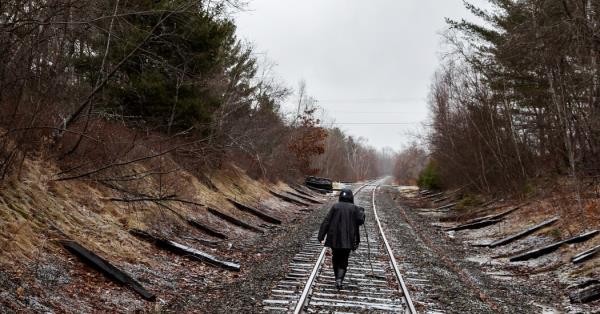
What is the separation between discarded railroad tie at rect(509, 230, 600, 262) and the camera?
12492 millimetres

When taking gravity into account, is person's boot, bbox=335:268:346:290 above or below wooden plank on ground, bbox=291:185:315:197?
below

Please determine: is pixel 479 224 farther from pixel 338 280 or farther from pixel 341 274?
pixel 338 280

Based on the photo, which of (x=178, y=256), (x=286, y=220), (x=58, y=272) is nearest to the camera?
(x=58, y=272)

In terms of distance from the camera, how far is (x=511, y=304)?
888 cm

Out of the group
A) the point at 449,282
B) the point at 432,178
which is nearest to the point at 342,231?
the point at 449,282

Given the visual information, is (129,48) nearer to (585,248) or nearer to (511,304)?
(511,304)

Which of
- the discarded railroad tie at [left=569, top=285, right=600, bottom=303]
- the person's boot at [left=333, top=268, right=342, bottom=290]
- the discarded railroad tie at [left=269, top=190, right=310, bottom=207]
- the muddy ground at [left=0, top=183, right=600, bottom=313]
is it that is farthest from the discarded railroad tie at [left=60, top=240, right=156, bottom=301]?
the discarded railroad tie at [left=269, top=190, right=310, bottom=207]

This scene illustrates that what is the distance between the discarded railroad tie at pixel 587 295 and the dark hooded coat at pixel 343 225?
3939 mm

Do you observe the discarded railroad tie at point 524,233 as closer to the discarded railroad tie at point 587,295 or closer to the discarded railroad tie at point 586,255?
the discarded railroad tie at point 586,255

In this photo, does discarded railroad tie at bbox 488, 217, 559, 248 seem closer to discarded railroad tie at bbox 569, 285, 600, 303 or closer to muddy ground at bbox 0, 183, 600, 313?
muddy ground at bbox 0, 183, 600, 313

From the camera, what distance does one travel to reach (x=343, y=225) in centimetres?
968

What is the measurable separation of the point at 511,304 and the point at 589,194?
30.6ft

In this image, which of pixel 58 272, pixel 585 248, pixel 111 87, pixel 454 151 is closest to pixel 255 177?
pixel 454 151

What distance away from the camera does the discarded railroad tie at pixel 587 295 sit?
28.8 feet
